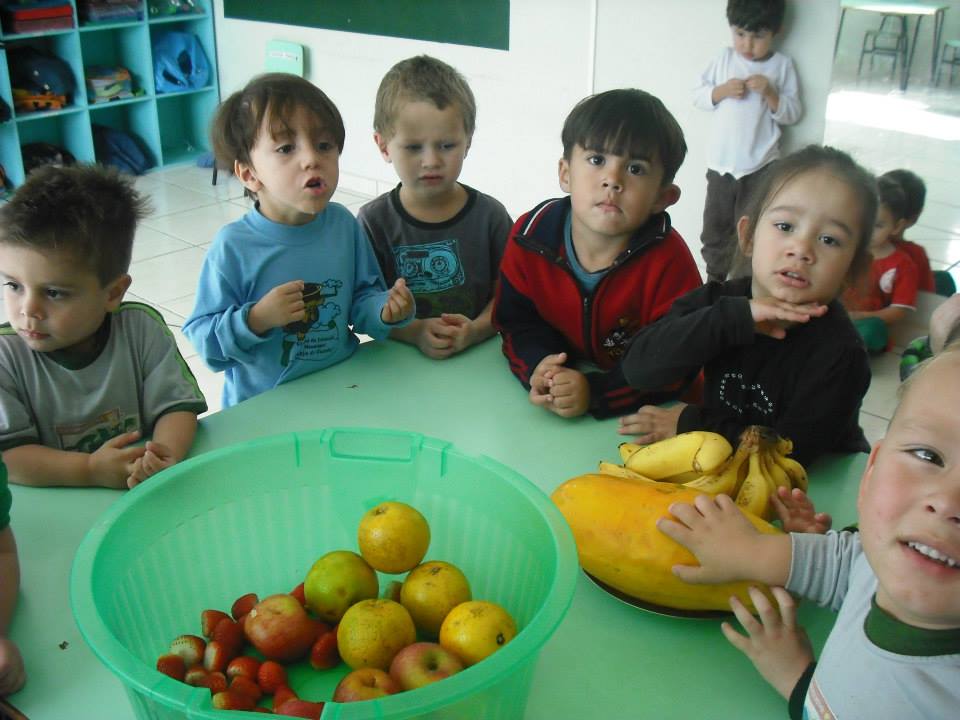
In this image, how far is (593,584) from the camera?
878 mm

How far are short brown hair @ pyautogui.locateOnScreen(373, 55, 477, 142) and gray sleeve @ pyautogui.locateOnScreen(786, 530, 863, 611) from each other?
103 cm

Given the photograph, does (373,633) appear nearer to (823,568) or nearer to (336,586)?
(336,586)

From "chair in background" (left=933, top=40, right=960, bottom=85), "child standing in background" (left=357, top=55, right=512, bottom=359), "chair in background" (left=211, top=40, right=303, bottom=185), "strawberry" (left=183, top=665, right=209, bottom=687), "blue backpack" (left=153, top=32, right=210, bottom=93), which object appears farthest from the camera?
"blue backpack" (left=153, top=32, right=210, bottom=93)

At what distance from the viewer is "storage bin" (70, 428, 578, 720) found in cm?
69

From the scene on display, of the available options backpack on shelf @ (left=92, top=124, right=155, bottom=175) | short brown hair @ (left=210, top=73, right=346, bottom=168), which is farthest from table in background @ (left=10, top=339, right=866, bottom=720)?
backpack on shelf @ (left=92, top=124, right=155, bottom=175)

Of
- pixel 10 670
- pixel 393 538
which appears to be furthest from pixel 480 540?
pixel 10 670

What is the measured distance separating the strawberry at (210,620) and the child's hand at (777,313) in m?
0.68

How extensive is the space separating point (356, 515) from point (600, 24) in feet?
9.66

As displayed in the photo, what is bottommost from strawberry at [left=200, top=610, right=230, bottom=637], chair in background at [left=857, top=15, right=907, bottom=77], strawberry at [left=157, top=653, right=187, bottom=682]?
strawberry at [left=200, top=610, right=230, bottom=637]

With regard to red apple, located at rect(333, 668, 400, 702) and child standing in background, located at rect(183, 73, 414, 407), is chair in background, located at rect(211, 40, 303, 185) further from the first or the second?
red apple, located at rect(333, 668, 400, 702)

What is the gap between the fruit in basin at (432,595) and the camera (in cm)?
77

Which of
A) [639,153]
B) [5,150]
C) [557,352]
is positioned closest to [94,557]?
[557,352]

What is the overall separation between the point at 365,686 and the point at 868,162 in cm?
322

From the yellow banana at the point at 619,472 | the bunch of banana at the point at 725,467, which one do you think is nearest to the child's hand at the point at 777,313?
the bunch of banana at the point at 725,467
